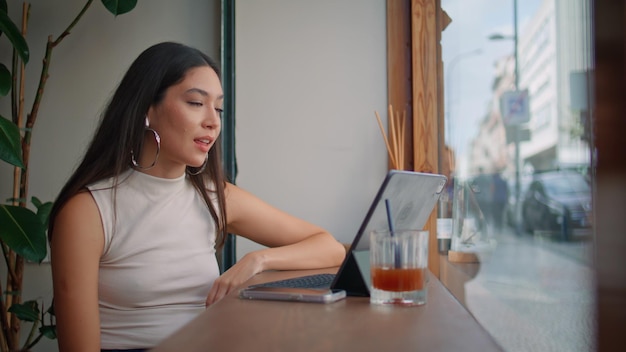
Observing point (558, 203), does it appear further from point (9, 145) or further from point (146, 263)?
point (9, 145)

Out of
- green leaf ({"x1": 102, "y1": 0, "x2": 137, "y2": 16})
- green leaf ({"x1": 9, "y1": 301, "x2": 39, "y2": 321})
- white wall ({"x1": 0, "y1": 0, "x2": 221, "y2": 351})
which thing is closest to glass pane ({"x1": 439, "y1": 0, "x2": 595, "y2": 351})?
white wall ({"x1": 0, "y1": 0, "x2": 221, "y2": 351})

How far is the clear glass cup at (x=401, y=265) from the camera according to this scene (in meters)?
1.13

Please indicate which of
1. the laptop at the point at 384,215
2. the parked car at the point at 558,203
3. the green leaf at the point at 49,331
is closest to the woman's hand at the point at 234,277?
the laptop at the point at 384,215

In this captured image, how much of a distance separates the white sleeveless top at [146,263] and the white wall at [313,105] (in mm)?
1421

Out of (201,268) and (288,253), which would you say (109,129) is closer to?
(201,268)

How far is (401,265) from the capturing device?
3.69 feet

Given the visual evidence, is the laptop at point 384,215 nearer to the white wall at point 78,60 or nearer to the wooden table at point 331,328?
the wooden table at point 331,328

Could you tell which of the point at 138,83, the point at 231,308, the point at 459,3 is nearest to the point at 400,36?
the point at 459,3

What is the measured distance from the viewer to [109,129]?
1.89m

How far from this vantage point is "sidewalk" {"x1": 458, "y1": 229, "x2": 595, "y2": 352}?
137cm

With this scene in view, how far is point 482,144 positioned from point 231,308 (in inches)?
57.0

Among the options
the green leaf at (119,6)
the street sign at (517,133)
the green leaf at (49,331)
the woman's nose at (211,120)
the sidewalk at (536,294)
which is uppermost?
the green leaf at (119,6)

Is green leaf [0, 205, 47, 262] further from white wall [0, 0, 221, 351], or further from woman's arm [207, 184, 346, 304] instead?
woman's arm [207, 184, 346, 304]

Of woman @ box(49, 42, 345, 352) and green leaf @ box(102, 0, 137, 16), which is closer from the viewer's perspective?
woman @ box(49, 42, 345, 352)
